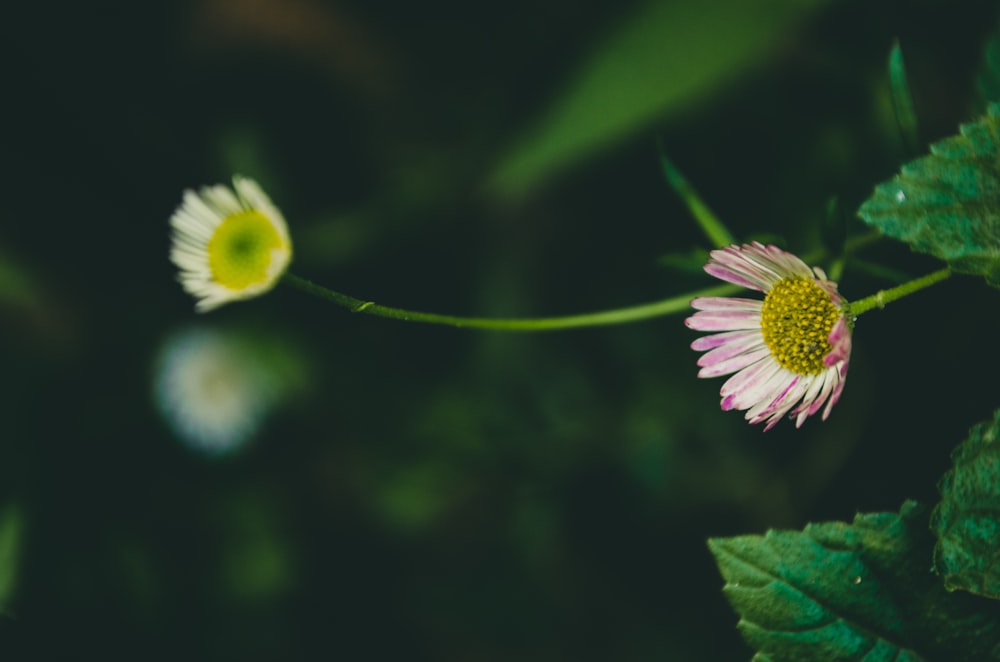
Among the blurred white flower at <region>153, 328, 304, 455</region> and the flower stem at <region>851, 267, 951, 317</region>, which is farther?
the blurred white flower at <region>153, 328, 304, 455</region>

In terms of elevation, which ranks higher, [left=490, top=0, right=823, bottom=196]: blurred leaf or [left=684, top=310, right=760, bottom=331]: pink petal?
[left=490, top=0, right=823, bottom=196]: blurred leaf

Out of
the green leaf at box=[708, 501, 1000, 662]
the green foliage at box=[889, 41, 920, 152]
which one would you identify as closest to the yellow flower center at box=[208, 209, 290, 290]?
the green leaf at box=[708, 501, 1000, 662]

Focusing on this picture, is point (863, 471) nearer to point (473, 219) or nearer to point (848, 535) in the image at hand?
point (848, 535)

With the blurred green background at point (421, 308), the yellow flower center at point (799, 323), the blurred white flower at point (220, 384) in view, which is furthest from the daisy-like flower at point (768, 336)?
the blurred white flower at point (220, 384)

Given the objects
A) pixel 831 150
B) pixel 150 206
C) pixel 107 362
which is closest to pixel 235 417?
pixel 107 362

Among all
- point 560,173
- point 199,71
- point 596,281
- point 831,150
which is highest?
point 199,71

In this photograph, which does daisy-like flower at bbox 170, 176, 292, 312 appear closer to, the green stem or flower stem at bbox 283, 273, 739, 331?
flower stem at bbox 283, 273, 739, 331
